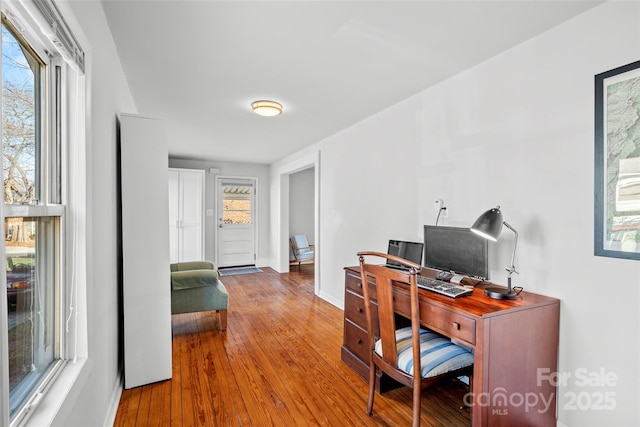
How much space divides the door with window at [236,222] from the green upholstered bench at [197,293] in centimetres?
354

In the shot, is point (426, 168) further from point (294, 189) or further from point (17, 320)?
point (294, 189)

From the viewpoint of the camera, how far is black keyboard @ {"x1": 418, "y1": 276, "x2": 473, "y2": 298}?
1882 mm

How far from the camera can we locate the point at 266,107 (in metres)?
3.17

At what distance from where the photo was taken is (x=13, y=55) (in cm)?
98

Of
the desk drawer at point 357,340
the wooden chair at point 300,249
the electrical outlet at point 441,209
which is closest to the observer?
the desk drawer at point 357,340

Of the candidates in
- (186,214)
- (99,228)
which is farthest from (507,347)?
(186,214)

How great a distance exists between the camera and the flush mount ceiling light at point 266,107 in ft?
10.3

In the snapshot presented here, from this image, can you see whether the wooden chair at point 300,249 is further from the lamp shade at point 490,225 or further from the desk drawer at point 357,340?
the lamp shade at point 490,225

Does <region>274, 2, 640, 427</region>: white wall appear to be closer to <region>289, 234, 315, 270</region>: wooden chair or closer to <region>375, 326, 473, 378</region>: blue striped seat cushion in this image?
<region>375, 326, 473, 378</region>: blue striped seat cushion

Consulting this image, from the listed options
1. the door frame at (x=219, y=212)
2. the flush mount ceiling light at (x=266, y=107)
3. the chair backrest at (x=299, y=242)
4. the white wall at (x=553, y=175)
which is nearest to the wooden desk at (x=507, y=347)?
the white wall at (x=553, y=175)

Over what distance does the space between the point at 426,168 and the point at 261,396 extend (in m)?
2.29

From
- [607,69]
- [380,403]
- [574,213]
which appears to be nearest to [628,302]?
[574,213]

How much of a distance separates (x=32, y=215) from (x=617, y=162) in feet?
8.50

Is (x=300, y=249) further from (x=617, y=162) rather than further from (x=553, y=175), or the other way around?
(x=617, y=162)
